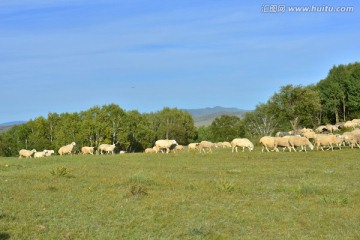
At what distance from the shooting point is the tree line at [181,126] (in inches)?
2793

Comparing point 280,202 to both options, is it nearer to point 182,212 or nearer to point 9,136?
point 182,212

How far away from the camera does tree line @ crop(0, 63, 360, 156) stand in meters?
70.9

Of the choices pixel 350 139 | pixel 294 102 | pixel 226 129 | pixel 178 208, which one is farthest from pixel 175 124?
pixel 178 208

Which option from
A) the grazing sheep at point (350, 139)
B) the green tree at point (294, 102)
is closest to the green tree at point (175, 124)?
the green tree at point (294, 102)

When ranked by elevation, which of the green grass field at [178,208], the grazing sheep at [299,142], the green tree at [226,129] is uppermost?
the green tree at [226,129]

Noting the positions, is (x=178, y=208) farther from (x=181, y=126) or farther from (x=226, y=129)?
(x=181, y=126)

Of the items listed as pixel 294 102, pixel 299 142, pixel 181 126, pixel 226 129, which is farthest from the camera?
pixel 181 126

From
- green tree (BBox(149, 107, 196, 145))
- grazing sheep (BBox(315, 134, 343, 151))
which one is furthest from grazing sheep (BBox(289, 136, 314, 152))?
green tree (BBox(149, 107, 196, 145))

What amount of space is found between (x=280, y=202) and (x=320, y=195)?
253cm

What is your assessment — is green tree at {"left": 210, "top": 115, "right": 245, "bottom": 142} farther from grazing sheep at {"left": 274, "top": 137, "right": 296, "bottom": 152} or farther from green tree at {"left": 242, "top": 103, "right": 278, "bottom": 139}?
grazing sheep at {"left": 274, "top": 137, "right": 296, "bottom": 152}

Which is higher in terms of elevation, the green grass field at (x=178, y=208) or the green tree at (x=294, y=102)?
the green tree at (x=294, y=102)

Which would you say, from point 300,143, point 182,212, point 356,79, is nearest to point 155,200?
point 182,212

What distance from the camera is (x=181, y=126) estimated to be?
153 metres

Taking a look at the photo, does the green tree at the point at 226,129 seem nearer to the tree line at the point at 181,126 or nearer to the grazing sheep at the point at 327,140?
the tree line at the point at 181,126
